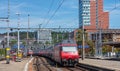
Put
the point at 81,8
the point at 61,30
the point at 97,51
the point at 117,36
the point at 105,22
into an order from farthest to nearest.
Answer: the point at 117,36
the point at 105,22
the point at 97,51
the point at 61,30
the point at 81,8

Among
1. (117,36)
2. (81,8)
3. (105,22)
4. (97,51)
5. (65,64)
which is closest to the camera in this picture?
(65,64)

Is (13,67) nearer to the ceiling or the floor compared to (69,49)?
nearer to the floor

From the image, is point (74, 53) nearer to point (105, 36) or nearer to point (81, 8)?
point (81, 8)

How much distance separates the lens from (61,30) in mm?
96938

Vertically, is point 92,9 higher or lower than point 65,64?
higher

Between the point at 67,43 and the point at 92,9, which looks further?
the point at 92,9

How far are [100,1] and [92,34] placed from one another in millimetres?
58372

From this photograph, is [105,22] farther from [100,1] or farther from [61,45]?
[61,45]

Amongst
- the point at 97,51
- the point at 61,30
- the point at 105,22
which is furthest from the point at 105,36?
the point at 61,30

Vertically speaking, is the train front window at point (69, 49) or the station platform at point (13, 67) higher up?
the train front window at point (69, 49)

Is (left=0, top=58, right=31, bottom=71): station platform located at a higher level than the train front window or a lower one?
lower

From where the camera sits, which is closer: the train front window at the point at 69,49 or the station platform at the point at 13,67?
the station platform at the point at 13,67

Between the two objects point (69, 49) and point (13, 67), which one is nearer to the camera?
point (13, 67)

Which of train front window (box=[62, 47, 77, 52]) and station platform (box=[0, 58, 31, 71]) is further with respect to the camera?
train front window (box=[62, 47, 77, 52])
